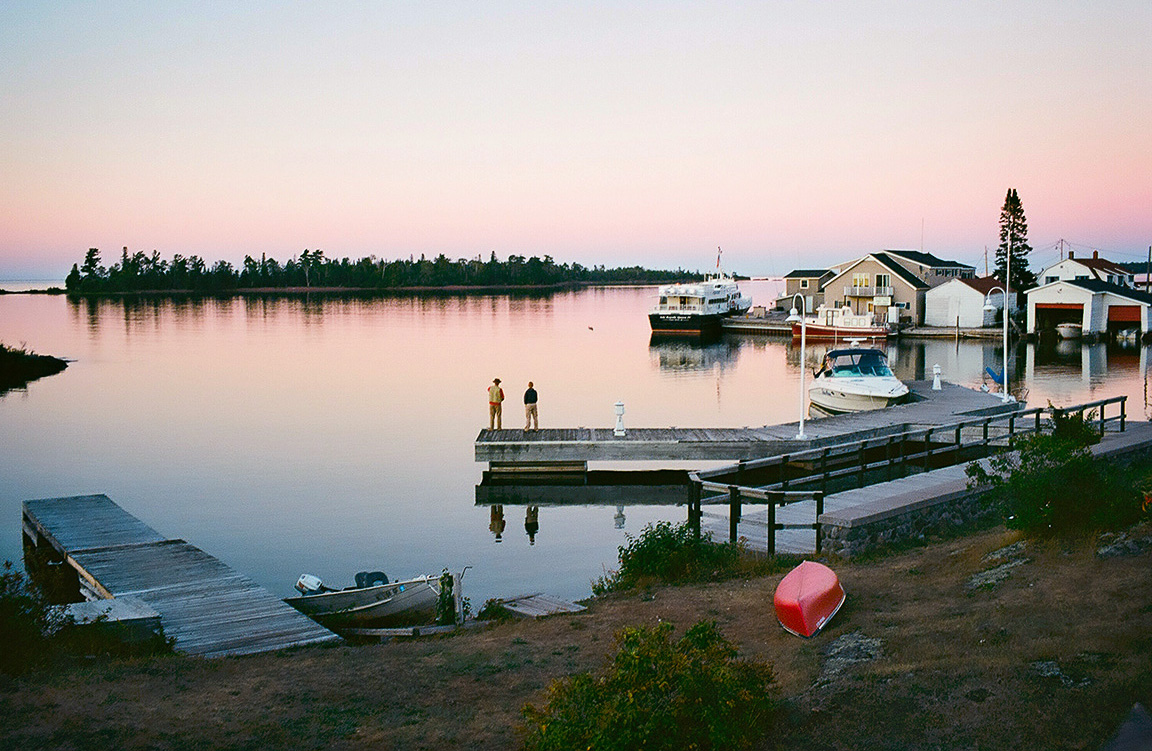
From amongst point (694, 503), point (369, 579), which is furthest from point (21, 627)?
point (694, 503)

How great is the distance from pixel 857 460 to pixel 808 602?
1897 cm

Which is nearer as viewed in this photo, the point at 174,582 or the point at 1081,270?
the point at 174,582

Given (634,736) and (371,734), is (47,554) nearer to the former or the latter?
(371,734)

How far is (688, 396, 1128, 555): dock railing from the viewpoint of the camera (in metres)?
15.0

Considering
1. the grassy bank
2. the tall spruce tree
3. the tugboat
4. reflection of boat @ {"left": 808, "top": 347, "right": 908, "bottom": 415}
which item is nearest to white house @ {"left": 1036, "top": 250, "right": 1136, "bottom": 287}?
the tall spruce tree

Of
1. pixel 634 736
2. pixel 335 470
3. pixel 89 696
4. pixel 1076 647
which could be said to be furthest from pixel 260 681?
pixel 335 470

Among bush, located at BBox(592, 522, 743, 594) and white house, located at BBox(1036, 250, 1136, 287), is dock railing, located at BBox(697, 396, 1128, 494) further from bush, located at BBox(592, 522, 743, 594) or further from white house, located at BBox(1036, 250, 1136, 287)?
white house, located at BBox(1036, 250, 1136, 287)

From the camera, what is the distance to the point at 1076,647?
766 centimetres

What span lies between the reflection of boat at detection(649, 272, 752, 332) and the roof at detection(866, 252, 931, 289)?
1668cm

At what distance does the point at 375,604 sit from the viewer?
14.0 meters

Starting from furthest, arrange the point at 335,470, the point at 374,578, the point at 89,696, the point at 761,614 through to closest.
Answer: the point at 335,470, the point at 374,578, the point at 761,614, the point at 89,696

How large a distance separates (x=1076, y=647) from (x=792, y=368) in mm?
56306

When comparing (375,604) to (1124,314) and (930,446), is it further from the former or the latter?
(1124,314)

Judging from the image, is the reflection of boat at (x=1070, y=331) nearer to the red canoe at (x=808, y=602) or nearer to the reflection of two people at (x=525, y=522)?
the reflection of two people at (x=525, y=522)
